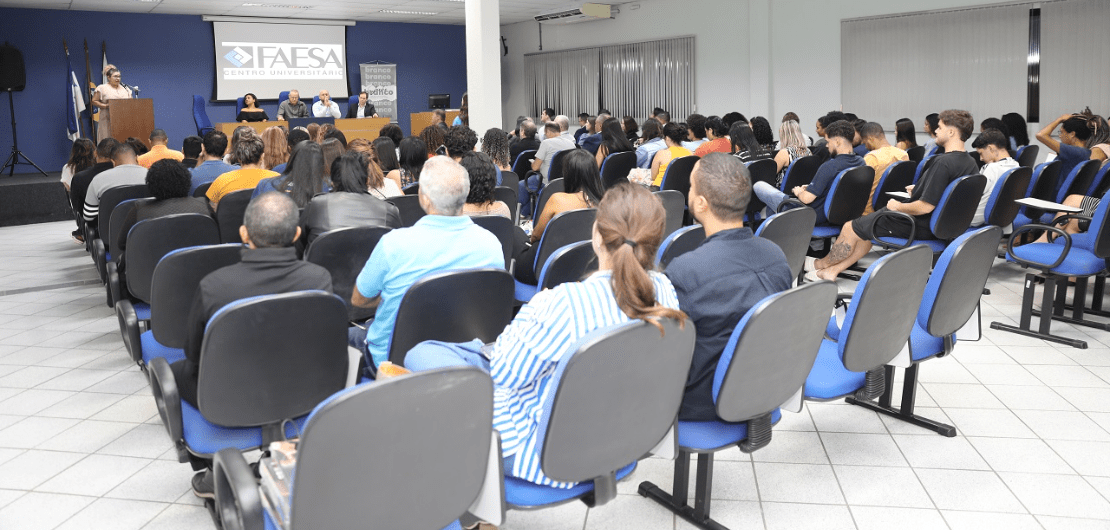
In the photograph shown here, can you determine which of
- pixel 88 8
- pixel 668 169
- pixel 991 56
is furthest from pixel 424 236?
pixel 88 8

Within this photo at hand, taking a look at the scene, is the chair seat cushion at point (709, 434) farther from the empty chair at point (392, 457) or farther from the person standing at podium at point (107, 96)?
the person standing at podium at point (107, 96)

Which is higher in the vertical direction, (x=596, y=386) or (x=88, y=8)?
(x=88, y=8)

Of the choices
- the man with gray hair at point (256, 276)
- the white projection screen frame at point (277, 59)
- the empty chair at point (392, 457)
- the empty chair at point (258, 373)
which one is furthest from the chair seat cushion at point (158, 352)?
the white projection screen frame at point (277, 59)

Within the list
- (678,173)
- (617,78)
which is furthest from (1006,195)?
(617,78)

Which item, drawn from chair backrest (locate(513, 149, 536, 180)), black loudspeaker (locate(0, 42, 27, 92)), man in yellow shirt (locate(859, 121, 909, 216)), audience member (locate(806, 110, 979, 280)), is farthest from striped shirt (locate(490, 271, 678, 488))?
black loudspeaker (locate(0, 42, 27, 92))

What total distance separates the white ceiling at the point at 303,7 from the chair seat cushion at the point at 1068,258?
10869mm

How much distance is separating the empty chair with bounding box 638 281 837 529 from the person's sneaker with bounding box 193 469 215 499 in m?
1.68

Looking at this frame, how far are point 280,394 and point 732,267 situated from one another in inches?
54.9

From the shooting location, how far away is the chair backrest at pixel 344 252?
3.53 metres

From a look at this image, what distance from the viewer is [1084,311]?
5.13 metres

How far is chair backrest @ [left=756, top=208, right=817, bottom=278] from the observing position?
3908mm

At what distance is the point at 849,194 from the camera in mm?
5785

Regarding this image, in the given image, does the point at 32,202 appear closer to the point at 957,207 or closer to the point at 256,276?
the point at 256,276

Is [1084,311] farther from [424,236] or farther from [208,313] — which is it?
[208,313]
